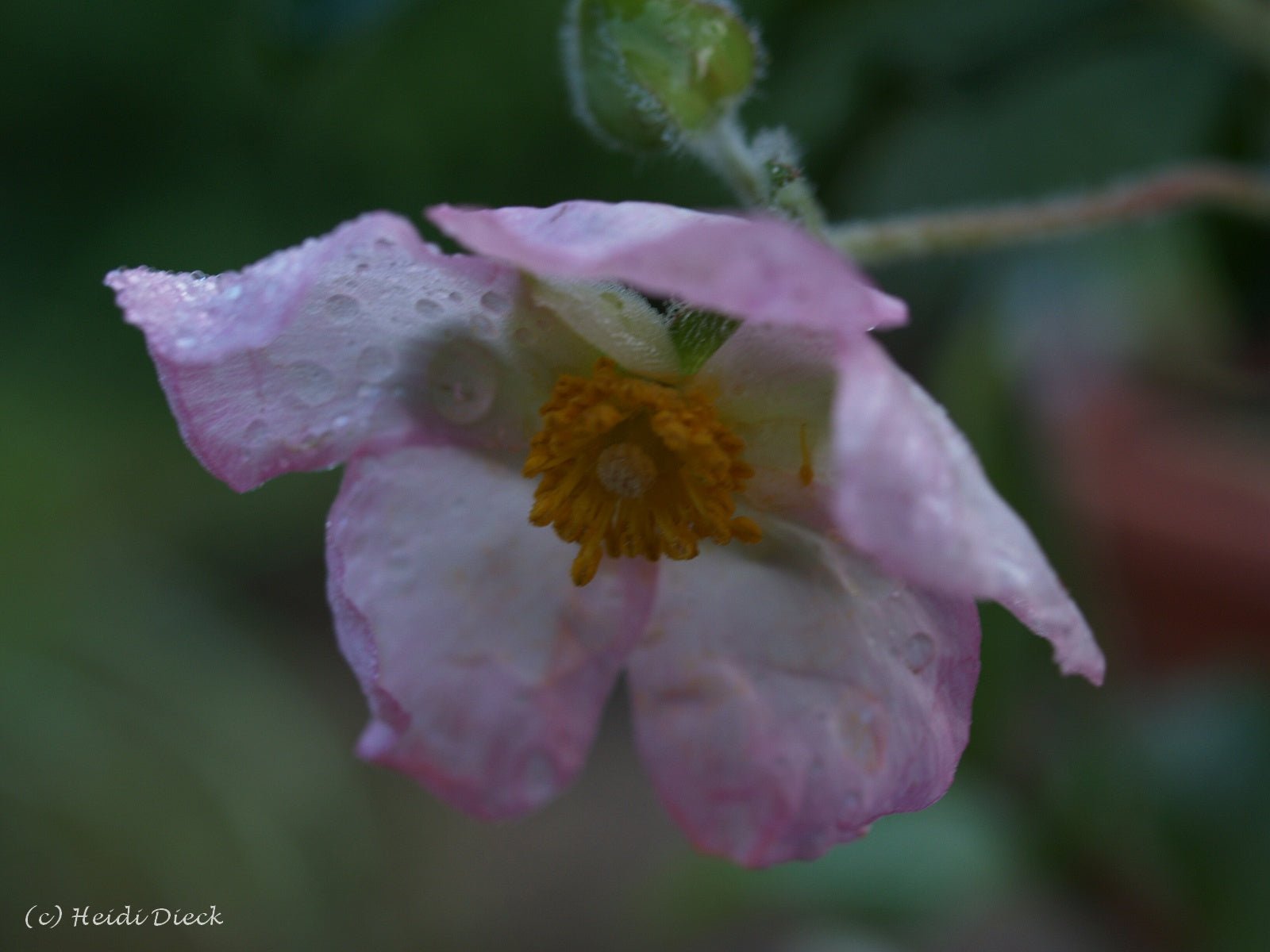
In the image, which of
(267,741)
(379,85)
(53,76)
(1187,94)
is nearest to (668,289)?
(1187,94)

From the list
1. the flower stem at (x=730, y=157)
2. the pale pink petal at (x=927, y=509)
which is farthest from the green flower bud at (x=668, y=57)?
the pale pink petal at (x=927, y=509)

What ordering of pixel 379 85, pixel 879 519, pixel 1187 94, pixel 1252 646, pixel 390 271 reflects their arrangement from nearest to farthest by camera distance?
pixel 879 519, pixel 390 271, pixel 1187 94, pixel 379 85, pixel 1252 646

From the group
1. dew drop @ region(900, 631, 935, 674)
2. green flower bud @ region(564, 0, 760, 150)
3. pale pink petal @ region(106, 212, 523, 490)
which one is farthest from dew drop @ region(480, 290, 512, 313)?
dew drop @ region(900, 631, 935, 674)

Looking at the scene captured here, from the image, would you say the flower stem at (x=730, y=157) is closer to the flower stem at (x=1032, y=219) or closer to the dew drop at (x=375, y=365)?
the flower stem at (x=1032, y=219)

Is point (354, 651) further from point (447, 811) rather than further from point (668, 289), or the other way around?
point (447, 811)

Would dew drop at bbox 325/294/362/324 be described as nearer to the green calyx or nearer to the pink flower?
the pink flower

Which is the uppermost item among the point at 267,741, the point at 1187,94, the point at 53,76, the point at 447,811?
the point at 1187,94

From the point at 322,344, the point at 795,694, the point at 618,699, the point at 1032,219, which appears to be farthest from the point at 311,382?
the point at 618,699
